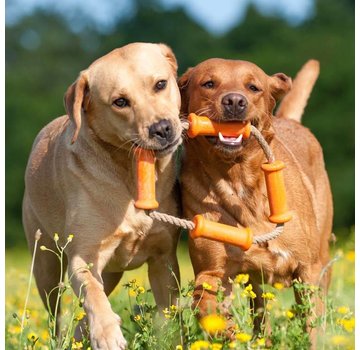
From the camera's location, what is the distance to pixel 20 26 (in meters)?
42.1

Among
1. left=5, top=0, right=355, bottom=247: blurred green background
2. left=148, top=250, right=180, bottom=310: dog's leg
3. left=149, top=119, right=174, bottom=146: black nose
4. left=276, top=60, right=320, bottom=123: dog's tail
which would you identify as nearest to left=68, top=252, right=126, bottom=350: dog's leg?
left=148, top=250, right=180, bottom=310: dog's leg

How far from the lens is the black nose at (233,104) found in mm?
5344

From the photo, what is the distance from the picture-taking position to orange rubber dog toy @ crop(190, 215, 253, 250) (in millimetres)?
5121

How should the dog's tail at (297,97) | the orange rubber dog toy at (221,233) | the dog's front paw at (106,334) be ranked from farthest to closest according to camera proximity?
the dog's tail at (297,97) < the orange rubber dog toy at (221,233) < the dog's front paw at (106,334)

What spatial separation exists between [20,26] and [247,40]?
1752 cm

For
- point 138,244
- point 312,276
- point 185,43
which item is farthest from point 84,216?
point 185,43

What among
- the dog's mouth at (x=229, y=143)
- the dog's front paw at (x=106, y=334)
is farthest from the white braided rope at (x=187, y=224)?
the dog's front paw at (x=106, y=334)

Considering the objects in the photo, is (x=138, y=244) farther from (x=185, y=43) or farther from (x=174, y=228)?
(x=185, y=43)

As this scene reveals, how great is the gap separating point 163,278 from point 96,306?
1.00 m

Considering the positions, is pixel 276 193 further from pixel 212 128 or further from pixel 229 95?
pixel 229 95

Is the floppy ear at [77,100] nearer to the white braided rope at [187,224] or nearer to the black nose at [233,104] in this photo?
the white braided rope at [187,224]

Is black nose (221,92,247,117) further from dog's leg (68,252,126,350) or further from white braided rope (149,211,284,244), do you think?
dog's leg (68,252,126,350)

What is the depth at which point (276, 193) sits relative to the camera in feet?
17.8

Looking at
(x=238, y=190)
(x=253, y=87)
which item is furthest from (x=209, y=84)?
(x=238, y=190)
